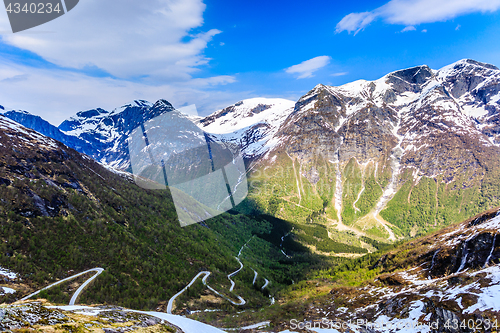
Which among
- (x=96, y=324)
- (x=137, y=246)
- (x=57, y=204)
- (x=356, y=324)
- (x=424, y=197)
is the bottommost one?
(x=424, y=197)

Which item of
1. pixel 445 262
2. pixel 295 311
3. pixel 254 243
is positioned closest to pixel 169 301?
pixel 295 311

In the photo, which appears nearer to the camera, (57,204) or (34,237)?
(34,237)

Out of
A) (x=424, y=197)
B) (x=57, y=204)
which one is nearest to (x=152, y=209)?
(x=57, y=204)

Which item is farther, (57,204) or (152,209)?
(152,209)

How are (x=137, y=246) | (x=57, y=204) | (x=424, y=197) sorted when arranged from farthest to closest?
(x=424, y=197) → (x=137, y=246) → (x=57, y=204)

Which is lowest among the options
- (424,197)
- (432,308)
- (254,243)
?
(424,197)

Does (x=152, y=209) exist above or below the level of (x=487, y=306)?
above

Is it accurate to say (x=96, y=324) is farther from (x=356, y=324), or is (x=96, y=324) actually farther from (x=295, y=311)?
(x=295, y=311)

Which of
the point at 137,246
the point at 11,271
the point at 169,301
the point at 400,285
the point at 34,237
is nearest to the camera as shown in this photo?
the point at 11,271

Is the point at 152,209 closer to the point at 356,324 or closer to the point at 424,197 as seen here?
the point at 356,324
